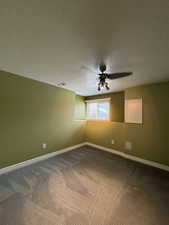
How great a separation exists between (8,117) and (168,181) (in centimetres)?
368

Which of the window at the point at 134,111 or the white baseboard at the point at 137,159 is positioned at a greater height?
the window at the point at 134,111

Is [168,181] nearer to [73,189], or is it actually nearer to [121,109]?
[73,189]

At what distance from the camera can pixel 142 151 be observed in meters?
2.88

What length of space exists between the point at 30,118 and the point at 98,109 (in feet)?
8.92

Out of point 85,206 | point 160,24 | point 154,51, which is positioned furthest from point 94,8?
point 85,206

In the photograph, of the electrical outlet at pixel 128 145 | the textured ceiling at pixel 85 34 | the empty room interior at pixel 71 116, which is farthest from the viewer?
Result: the electrical outlet at pixel 128 145

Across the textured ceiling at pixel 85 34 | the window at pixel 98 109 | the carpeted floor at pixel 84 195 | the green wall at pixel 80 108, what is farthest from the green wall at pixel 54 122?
the textured ceiling at pixel 85 34

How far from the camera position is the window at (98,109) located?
412 centimetres

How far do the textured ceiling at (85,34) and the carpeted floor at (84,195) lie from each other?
2240 millimetres

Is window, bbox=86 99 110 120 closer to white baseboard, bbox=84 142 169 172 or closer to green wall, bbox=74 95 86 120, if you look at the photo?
green wall, bbox=74 95 86 120

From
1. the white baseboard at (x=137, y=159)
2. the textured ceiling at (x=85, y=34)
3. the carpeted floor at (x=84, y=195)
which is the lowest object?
the carpeted floor at (x=84, y=195)

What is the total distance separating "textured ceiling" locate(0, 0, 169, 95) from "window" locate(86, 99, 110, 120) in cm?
227

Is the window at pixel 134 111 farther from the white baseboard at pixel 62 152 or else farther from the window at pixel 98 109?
the white baseboard at pixel 62 152

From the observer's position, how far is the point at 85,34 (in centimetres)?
117
